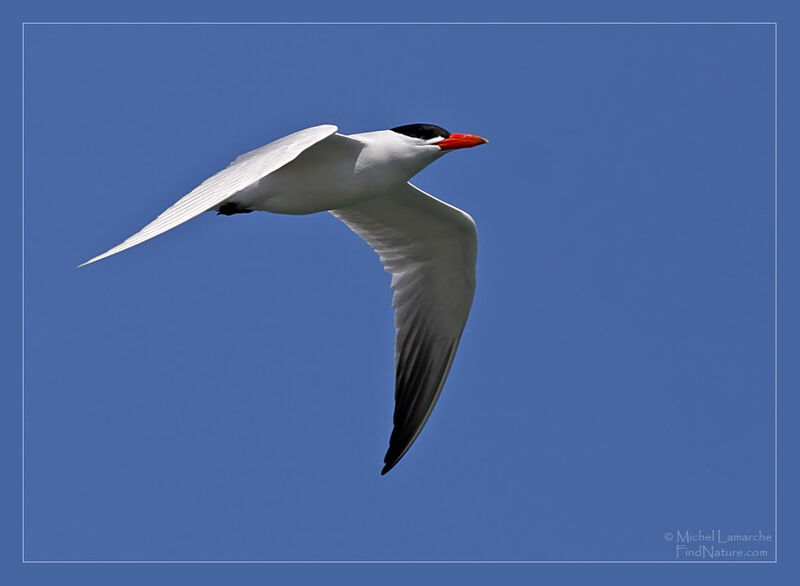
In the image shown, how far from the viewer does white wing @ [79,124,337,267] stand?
8445 millimetres

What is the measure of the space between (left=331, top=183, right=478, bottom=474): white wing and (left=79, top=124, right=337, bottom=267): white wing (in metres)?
2.72

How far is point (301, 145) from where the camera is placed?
9625 mm

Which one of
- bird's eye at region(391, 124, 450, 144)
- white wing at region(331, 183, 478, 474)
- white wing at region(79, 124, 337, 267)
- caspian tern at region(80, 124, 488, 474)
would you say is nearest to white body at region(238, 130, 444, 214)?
caspian tern at region(80, 124, 488, 474)

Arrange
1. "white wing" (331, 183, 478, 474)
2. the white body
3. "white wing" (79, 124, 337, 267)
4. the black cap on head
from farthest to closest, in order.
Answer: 1. "white wing" (331, 183, 478, 474)
2. the black cap on head
3. the white body
4. "white wing" (79, 124, 337, 267)

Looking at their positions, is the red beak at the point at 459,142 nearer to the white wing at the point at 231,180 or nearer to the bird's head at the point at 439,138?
the bird's head at the point at 439,138

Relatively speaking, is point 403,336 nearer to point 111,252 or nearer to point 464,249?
point 464,249

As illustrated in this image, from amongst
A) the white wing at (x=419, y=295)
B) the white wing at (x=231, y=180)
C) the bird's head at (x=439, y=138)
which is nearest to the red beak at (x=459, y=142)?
the bird's head at (x=439, y=138)

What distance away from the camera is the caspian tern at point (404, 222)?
10.8m

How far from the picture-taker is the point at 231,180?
9.41 m

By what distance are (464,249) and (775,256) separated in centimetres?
318

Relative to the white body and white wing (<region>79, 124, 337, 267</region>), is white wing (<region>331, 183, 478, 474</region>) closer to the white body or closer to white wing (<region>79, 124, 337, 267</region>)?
the white body

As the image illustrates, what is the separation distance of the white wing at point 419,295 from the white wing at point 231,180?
2.72 metres

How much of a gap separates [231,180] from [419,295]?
427 centimetres

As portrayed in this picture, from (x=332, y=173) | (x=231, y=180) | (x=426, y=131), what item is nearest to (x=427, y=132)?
(x=426, y=131)
